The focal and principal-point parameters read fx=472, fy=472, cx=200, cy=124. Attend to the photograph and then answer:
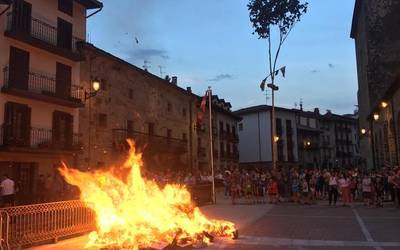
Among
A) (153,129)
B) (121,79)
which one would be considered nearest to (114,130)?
(121,79)

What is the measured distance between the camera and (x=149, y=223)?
38.5 feet

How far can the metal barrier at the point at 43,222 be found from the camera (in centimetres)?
1089

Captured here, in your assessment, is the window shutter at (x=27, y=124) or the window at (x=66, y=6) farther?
the window at (x=66, y=6)

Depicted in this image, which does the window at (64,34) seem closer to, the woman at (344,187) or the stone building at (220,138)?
the woman at (344,187)

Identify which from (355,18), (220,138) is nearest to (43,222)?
(220,138)

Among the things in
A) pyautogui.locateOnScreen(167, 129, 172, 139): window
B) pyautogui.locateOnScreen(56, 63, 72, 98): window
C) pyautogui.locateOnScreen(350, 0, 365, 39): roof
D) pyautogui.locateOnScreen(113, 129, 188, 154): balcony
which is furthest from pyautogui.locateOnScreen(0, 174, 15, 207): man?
pyautogui.locateOnScreen(350, 0, 365, 39): roof

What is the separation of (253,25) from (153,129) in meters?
11.7

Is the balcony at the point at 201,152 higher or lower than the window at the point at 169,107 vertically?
lower

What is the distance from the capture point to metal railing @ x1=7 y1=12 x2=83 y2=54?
24.1 meters

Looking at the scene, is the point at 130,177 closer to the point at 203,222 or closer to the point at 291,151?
the point at 203,222

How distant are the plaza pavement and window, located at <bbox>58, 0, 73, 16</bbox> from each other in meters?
16.0

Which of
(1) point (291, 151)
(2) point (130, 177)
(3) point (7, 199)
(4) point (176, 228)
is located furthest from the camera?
(1) point (291, 151)

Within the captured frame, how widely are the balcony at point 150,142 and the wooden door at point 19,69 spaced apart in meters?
8.81

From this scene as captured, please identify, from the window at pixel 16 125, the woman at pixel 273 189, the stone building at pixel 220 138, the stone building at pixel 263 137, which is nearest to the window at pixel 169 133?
the stone building at pixel 220 138
